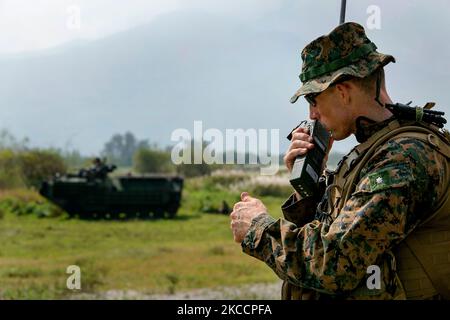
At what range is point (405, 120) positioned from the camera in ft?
8.27

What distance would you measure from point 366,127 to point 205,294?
1044 cm

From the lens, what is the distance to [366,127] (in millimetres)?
2545

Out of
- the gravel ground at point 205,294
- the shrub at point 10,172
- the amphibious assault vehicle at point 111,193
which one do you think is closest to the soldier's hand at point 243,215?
the gravel ground at point 205,294

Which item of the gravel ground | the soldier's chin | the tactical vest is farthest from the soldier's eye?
the gravel ground

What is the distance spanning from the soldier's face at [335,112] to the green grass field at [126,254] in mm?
9748

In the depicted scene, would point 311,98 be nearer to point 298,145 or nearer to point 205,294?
point 298,145

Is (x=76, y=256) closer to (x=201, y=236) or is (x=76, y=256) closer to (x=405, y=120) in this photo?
(x=201, y=236)

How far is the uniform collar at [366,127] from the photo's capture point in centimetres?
253

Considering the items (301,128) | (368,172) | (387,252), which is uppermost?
(301,128)

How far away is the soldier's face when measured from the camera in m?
2.55

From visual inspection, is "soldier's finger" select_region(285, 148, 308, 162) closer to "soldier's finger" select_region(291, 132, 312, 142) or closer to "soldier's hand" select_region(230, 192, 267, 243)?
"soldier's finger" select_region(291, 132, 312, 142)

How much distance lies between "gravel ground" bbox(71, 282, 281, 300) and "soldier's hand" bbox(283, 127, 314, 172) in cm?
892

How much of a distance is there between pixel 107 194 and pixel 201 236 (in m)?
4.99
